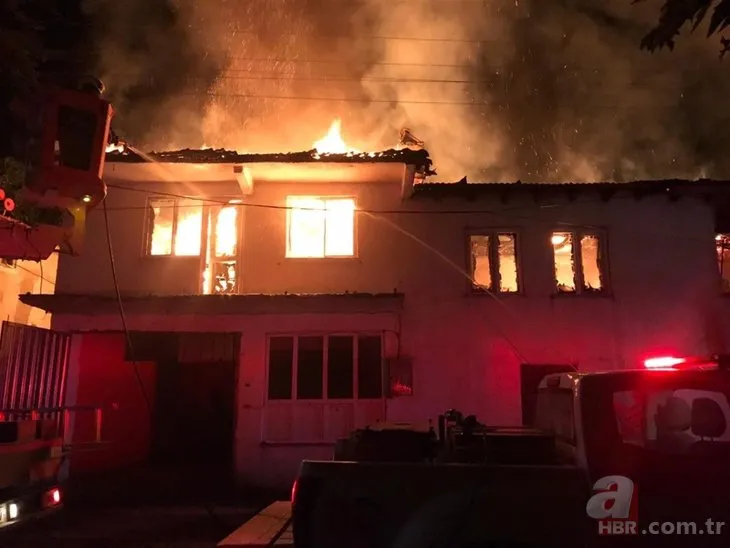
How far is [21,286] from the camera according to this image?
15461 millimetres

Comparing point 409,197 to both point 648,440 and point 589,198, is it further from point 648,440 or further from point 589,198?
point 648,440

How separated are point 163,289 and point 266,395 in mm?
3167

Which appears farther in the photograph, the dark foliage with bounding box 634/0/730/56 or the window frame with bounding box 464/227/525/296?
the window frame with bounding box 464/227/525/296

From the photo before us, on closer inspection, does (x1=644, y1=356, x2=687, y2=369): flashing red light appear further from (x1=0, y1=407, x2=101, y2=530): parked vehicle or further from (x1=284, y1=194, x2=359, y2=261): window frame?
(x1=284, y1=194, x2=359, y2=261): window frame

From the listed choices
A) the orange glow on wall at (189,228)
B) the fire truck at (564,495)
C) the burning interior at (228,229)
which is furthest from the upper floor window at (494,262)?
the fire truck at (564,495)

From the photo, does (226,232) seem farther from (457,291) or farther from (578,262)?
(578,262)

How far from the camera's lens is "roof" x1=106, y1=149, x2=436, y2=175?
433 inches

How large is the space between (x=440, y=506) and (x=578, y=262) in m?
9.36

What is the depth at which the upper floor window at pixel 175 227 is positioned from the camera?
39.2 feet

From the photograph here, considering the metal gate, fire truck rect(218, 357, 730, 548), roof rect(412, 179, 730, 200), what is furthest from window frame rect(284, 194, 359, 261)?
fire truck rect(218, 357, 730, 548)

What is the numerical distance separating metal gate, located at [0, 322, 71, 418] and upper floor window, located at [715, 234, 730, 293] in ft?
43.4

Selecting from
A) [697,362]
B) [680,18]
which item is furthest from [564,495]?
[680,18]

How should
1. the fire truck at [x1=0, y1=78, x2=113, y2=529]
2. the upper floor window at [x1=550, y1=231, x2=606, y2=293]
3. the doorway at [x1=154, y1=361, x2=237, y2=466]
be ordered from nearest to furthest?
the fire truck at [x1=0, y1=78, x2=113, y2=529] < the upper floor window at [x1=550, y1=231, x2=606, y2=293] < the doorway at [x1=154, y1=361, x2=237, y2=466]

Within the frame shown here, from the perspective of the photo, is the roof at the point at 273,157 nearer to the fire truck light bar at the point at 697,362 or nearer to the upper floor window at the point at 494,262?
the upper floor window at the point at 494,262
